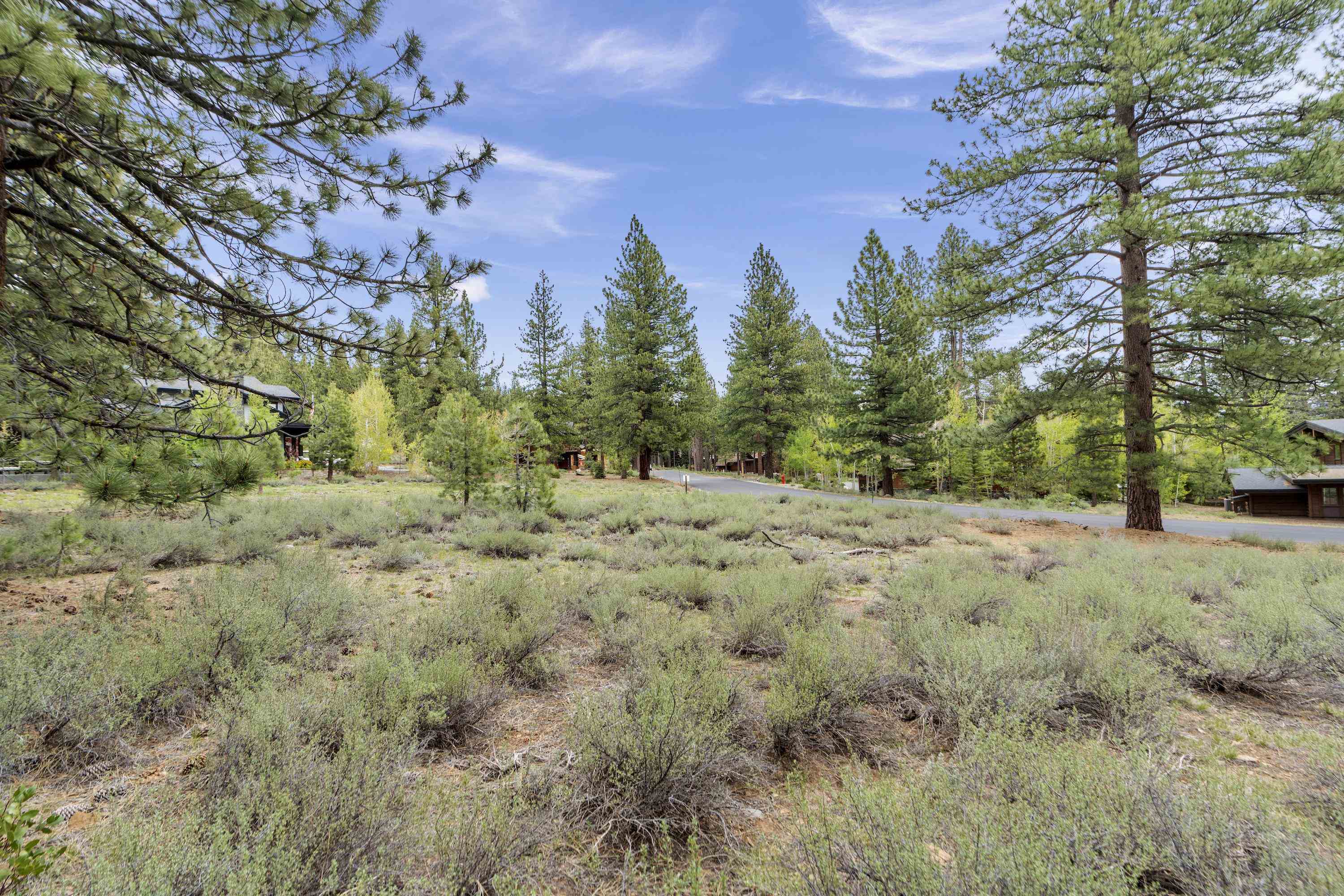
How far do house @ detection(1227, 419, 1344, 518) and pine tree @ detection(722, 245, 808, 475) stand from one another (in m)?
21.2

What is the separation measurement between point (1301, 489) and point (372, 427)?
4966 cm

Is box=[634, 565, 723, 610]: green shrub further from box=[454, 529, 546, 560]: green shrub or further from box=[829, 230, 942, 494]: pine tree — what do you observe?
box=[829, 230, 942, 494]: pine tree

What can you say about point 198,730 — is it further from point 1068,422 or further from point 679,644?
point 1068,422

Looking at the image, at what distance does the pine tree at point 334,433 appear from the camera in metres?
28.2

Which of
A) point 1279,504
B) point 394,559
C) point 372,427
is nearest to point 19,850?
point 394,559

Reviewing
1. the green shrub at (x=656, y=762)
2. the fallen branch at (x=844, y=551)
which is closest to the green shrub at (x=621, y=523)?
the fallen branch at (x=844, y=551)

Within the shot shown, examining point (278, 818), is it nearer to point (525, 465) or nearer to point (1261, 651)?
point (1261, 651)

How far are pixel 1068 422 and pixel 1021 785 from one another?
31.9 meters

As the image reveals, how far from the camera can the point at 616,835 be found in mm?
2203

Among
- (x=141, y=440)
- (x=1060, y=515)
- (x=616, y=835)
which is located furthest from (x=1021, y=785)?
(x=1060, y=515)

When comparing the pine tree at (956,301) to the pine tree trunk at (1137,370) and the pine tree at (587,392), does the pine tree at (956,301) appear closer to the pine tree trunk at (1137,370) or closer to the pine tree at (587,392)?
the pine tree trunk at (1137,370)

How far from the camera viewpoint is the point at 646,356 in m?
27.8

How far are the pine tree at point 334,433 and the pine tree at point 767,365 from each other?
75.1ft

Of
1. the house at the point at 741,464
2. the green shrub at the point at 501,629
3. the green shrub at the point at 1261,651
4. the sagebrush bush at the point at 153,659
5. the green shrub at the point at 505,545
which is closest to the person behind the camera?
the sagebrush bush at the point at 153,659
